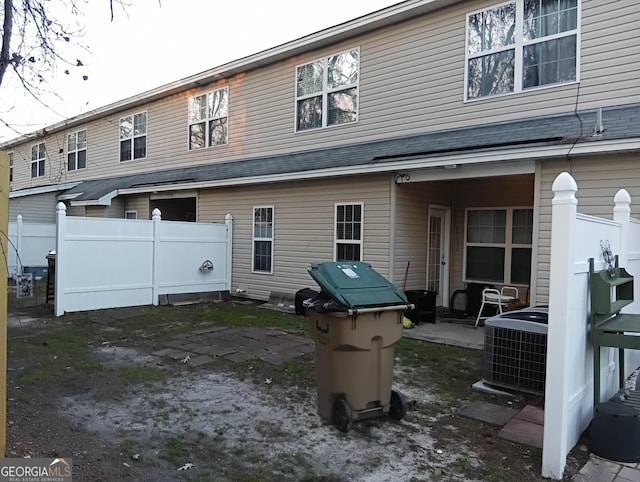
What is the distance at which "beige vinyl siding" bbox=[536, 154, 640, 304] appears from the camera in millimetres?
6414

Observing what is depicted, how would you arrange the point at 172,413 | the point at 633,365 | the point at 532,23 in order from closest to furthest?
1. the point at 172,413
2. the point at 633,365
3. the point at 532,23

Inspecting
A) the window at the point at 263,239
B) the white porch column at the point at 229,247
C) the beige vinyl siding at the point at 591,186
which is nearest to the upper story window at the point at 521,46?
the beige vinyl siding at the point at 591,186

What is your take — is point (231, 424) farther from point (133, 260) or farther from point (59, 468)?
point (133, 260)

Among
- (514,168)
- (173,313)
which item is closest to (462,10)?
(514,168)

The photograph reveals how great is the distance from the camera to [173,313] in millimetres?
9648

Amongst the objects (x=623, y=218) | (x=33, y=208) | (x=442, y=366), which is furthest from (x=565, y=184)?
(x=33, y=208)

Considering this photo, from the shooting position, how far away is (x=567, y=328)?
129 inches

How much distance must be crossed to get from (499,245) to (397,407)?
587cm

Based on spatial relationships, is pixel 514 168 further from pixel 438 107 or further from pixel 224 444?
pixel 224 444

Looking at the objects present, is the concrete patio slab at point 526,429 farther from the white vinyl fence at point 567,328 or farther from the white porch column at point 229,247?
the white porch column at point 229,247

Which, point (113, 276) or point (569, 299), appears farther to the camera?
point (113, 276)

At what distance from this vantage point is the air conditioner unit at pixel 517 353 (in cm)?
487

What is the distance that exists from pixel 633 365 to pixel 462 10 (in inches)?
255

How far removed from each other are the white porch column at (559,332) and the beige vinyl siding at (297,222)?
217 inches
